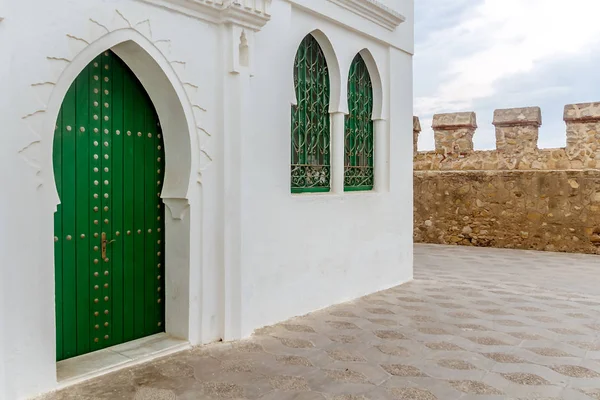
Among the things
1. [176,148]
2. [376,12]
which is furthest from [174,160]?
[376,12]

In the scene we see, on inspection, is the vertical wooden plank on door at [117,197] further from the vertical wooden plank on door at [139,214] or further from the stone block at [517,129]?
the stone block at [517,129]

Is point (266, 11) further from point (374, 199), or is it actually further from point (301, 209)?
point (374, 199)

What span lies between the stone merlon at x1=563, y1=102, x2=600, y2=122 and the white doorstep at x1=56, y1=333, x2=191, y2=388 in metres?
9.44

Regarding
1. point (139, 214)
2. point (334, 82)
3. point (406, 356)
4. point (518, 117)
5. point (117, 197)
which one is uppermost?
point (518, 117)

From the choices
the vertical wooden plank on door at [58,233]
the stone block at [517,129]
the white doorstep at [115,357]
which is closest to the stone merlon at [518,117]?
the stone block at [517,129]

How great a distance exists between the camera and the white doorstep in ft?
11.8

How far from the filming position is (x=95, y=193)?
13.2 feet

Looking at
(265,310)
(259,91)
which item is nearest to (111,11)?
(259,91)

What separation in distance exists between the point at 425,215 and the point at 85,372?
959cm

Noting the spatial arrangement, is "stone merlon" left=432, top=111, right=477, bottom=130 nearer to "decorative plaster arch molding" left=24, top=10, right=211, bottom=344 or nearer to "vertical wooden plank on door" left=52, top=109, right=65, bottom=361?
"decorative plaster arch molding" left=24, top=10, right=211, bottom=344

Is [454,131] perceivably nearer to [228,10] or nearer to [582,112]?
[582,112]

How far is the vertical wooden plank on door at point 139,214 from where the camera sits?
4.36 metres

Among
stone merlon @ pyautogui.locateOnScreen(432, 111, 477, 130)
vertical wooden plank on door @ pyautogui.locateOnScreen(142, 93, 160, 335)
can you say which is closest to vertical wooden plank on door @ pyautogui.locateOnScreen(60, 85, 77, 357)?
vertical wooden plank on door @ pyautogui.locateOnScreen(142, 93, 160, 335)

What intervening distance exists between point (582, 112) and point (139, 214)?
31.1ft
